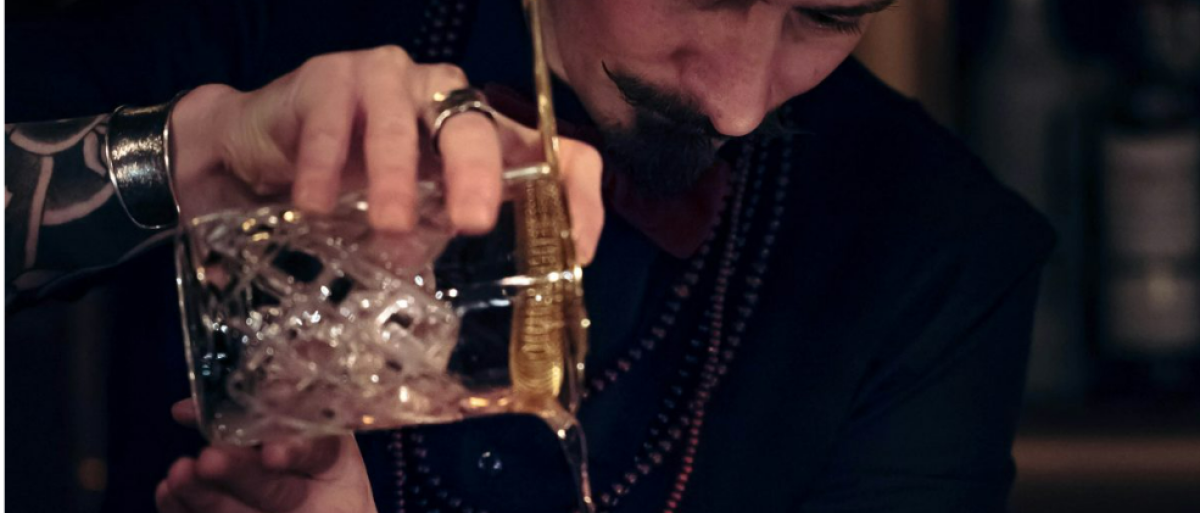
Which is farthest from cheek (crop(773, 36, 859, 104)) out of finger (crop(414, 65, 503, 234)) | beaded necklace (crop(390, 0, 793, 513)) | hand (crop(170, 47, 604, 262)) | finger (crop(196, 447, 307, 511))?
finger (crop(196, 447, 307, 511))

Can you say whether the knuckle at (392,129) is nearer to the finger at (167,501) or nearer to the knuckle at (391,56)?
the knuckle at (391,56)

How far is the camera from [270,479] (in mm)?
779

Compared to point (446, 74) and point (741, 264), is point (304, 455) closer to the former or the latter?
point (446, 74)

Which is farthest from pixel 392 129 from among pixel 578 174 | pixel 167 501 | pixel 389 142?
pixel 167 501

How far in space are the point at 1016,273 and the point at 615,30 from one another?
420 millimetres

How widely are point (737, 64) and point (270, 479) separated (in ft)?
1.45

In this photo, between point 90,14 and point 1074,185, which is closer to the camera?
point 90,14

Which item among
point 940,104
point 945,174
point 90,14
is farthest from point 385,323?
point 940,104

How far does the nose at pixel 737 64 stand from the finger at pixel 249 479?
40 cm

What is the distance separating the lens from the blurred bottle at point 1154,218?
1456 mm

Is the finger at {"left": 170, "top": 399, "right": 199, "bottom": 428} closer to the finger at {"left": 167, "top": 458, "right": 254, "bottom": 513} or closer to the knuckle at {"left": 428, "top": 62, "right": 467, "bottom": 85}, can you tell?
the finger at {"left": 167, "top": 458, "right": 254, "bottom": 513}

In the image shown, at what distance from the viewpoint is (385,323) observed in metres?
0.67

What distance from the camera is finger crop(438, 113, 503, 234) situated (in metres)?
0.68

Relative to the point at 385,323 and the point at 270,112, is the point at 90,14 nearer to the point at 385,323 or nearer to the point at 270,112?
the point at 270,112
